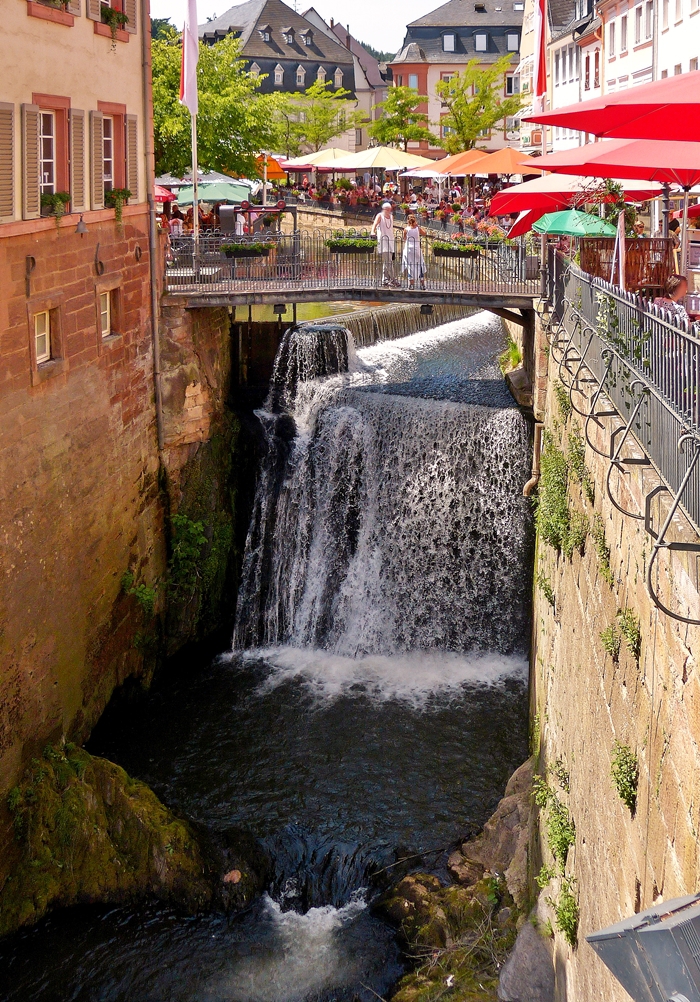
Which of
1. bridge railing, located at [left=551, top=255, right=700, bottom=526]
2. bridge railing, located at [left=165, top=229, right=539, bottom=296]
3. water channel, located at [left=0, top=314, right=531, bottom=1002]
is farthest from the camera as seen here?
bridge railing, located at [left=165, top=229, right=539, bottom=296]

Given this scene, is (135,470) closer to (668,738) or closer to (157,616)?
(157,616)

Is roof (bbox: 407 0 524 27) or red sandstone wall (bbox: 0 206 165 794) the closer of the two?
red sandstone wall (bbox: 0 206 165 794)

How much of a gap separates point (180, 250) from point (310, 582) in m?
6.74

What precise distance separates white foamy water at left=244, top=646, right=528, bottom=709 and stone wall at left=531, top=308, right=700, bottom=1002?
5.20 metres

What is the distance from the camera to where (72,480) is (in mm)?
16250

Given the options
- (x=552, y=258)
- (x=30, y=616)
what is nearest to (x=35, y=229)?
(x=30, y=616)

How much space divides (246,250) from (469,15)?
63043mm

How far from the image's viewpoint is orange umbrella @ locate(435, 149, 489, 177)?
84.9 feet

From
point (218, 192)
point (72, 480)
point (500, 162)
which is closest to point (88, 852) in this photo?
point (72, 480)

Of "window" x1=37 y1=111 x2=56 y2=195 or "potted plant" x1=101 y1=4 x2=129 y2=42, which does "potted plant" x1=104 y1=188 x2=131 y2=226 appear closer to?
"window" x1=37 y1=111 x2=56 y2=195

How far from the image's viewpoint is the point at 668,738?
20.0ft

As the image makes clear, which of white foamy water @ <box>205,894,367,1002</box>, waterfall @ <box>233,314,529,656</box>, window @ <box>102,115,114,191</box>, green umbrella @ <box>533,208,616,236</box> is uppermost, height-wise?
window @ <box>102,115,114,191</box>

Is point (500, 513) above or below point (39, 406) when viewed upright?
below

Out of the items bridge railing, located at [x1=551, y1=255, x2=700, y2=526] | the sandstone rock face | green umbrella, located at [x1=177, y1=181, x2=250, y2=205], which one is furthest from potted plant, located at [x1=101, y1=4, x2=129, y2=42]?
the sandstone rock face
